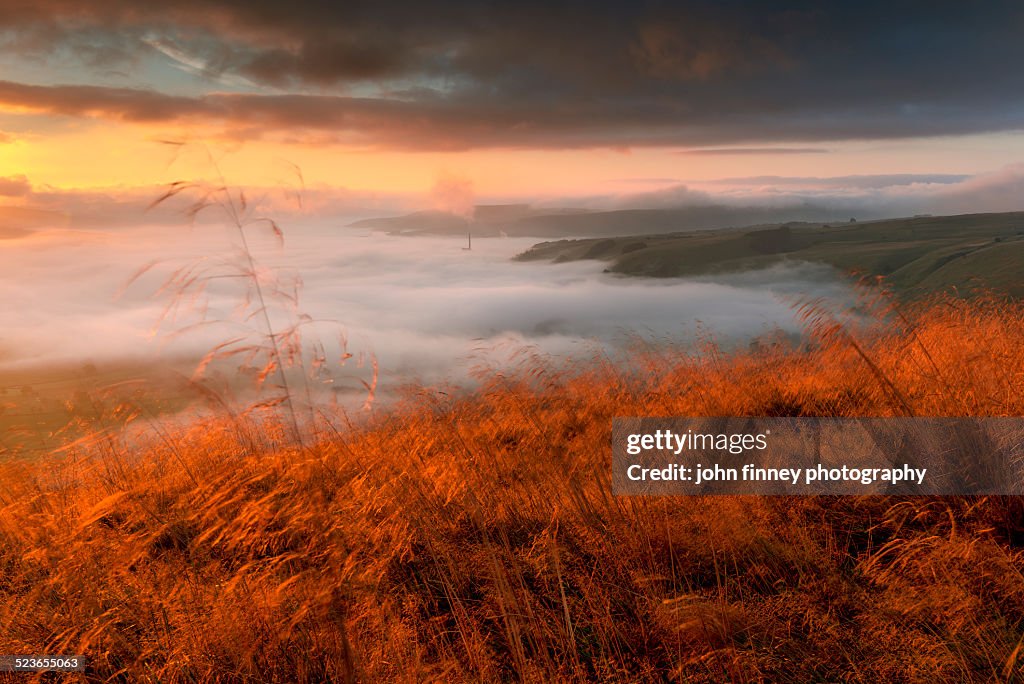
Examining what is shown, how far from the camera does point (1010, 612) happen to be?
8.32 feet

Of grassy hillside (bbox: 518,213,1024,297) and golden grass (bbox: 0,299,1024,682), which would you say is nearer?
golden grass (bbox: 0,299,1024,682)

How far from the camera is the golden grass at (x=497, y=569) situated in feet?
7.70

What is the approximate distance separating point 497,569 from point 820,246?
10149cm

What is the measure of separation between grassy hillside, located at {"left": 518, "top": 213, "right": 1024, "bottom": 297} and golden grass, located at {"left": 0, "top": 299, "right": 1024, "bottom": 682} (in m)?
54.9

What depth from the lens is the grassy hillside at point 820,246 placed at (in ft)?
213

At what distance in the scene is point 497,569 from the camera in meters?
2.56

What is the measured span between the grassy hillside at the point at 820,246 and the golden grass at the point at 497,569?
180 feet

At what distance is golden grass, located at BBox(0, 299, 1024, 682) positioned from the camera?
7.70ft

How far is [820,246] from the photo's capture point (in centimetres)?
9250

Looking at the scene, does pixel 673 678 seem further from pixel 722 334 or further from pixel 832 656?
pixel 722 334

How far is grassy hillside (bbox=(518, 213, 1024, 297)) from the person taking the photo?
213 ft

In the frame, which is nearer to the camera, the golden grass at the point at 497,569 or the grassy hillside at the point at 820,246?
the golden grass at the point at 497,569

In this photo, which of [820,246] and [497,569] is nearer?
[497,569]

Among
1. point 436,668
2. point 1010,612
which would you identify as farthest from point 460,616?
point 1010,612
